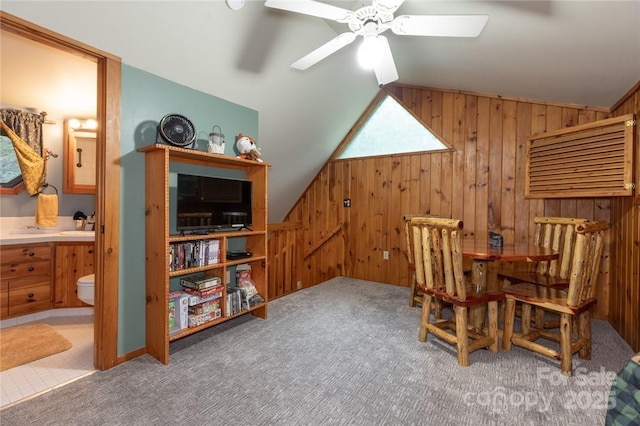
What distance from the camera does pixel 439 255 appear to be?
2.10 metres

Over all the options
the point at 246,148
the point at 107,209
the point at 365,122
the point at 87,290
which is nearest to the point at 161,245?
the point at 107,209

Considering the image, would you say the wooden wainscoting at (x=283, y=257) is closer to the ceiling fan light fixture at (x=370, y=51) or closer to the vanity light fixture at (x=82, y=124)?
the vanity light fixture at (x=82, y=124)

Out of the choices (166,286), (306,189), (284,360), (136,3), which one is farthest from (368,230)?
(136,3)

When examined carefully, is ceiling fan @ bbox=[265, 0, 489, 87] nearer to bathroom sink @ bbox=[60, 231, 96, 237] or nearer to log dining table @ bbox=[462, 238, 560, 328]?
log dining table @ bbox=[462, 238, 560, 328]

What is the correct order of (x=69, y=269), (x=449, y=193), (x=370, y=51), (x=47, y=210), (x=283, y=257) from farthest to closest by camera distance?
(x=283, y=257)
(x=449, y=193)
(x=47, y=210)
(x=69, y=269)
(x=370, y=51)

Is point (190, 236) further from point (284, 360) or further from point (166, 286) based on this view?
point (284, 360)

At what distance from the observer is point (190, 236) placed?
2.16 meters

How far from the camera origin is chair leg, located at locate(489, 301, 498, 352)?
2123mm

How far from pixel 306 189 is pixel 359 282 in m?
1.77

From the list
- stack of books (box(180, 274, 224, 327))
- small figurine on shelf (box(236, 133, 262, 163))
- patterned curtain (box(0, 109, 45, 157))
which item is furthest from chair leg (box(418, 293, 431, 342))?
patterned curtain (box(0, 109, 45, 157))

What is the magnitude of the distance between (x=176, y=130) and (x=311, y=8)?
4.23ft

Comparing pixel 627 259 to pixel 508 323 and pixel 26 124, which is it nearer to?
pixel 508 323

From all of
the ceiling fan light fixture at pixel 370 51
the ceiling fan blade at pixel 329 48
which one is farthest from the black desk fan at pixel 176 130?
the ceiling fan light fixture at pixel 370 51

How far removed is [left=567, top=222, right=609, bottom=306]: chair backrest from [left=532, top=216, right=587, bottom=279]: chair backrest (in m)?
0.45
